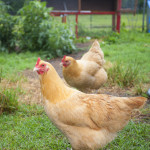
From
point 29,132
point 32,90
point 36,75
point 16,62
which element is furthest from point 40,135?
point 16,62

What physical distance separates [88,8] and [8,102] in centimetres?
935

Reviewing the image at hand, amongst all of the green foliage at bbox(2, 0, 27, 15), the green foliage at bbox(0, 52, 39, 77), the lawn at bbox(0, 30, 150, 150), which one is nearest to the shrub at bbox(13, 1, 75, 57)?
the green foliage at bbox(2, 0, 27, 15)

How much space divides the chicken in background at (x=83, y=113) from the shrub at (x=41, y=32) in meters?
5.16

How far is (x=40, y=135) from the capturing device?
3.31 metres

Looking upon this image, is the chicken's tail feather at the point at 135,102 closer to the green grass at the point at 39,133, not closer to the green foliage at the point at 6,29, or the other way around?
the green grass at the point at 39,133

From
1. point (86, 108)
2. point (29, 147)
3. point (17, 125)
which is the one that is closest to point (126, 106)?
point (86, 108)

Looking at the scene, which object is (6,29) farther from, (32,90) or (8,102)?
(8,102)

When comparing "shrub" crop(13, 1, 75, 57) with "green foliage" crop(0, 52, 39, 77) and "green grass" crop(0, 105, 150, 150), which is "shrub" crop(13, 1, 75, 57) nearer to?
"green foliage" crop(0, 52, 39, 77)

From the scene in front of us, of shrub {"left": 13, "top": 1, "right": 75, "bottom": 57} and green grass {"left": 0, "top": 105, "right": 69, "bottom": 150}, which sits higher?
shrub {"left": 13, "top": 1, "right": 75, "bottom": 57}

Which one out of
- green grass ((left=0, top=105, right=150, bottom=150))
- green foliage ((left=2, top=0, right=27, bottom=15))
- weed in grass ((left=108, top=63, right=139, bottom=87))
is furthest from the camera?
green foliage ((left=2, top=0, right=27, bottom=15))

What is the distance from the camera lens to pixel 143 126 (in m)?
3.38

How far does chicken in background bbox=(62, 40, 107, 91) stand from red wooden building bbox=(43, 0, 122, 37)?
617cm

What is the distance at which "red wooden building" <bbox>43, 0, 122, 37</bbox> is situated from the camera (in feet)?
→ 35.1

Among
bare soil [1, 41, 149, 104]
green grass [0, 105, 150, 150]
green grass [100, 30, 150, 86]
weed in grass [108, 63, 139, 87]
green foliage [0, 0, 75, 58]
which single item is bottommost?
green grass [0, 105, 150, 150]
